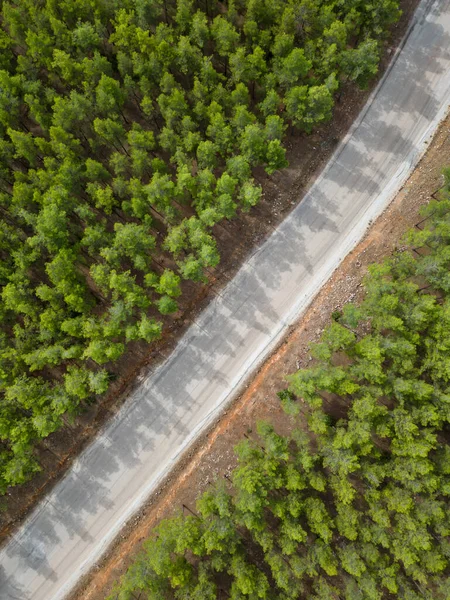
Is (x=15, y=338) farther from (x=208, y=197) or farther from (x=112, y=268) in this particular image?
(x=208, y=197)

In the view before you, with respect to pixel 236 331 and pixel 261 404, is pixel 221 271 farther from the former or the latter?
pixel 261 404

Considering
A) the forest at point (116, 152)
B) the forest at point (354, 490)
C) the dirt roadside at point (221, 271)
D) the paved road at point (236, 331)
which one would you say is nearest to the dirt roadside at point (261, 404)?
the paved road at point (236, 331)

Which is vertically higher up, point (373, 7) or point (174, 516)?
point (373, 7)

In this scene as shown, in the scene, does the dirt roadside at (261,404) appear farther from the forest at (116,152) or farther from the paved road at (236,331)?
the forest at (116,152)

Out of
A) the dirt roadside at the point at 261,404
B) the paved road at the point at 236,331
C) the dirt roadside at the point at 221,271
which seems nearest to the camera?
the dirt roadside at the point at 261,404

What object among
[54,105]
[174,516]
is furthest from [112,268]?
[174,516]

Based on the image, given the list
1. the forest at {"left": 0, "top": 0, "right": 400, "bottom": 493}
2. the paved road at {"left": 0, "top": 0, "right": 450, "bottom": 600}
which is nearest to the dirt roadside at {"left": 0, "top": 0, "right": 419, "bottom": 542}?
the paved road at {"left": 0, "top": 0, "right": 450, "bottom": 600}

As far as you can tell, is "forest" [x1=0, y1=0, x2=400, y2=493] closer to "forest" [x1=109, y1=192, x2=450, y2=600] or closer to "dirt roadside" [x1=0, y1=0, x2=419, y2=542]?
"dirt roadside" [x1=0, y1=0, x2=419, y2=542]
